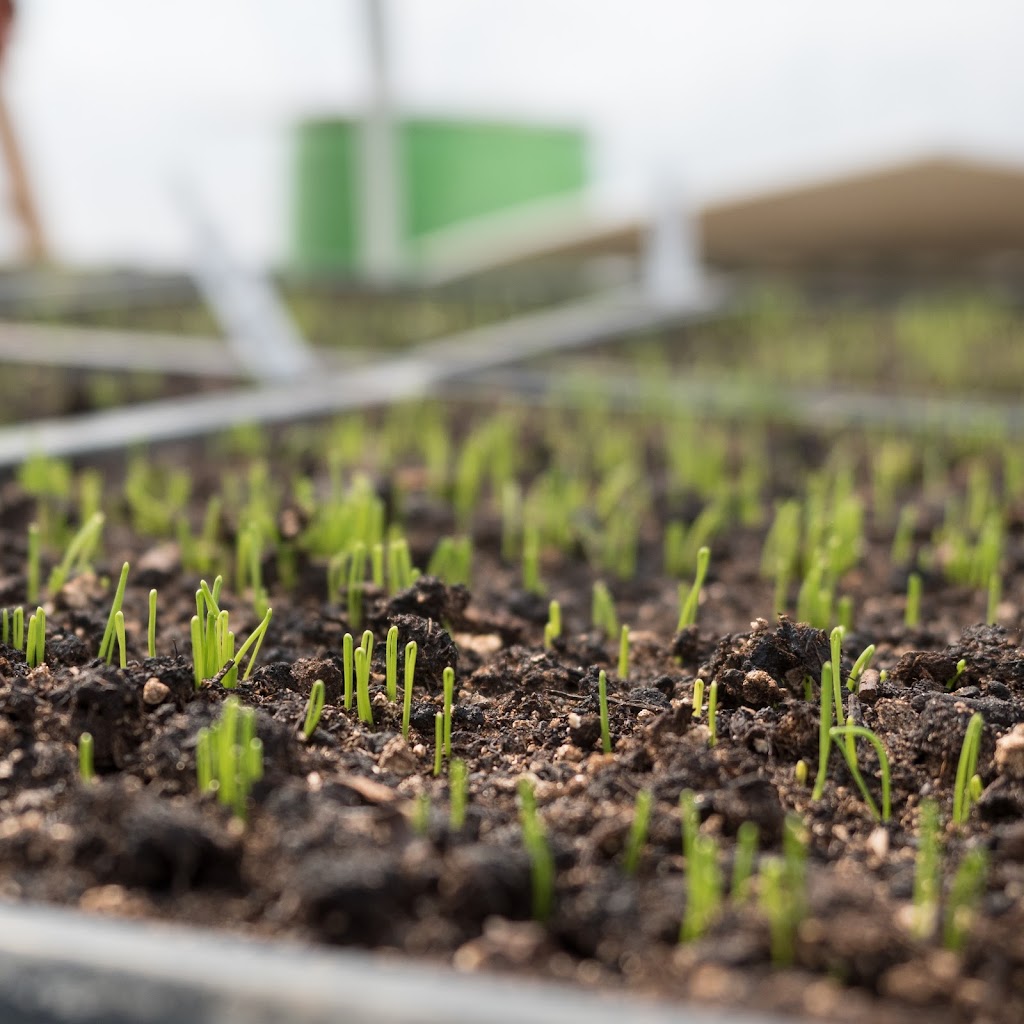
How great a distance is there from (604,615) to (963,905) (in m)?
0.72

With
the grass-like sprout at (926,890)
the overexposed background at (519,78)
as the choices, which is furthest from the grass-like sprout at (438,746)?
the overexposed background at (519,78)

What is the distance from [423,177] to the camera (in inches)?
313

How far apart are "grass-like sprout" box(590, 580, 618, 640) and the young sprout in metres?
0.40

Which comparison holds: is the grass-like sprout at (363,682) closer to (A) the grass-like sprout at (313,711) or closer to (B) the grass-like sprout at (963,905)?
(A) the grass-like sprout at (313,711)

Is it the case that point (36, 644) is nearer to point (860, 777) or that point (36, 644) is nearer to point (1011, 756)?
point (860, 777)

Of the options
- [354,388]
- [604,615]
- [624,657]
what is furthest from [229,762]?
[354,388]

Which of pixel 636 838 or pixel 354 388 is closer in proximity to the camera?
pixel 636 838

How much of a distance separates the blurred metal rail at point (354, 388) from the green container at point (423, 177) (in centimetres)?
379

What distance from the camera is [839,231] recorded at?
5.00 meters

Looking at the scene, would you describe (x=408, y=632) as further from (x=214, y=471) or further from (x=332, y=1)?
(x=332, y=1)

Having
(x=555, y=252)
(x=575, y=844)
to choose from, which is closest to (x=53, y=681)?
(x=575, y=844)

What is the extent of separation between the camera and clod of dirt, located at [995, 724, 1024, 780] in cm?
94

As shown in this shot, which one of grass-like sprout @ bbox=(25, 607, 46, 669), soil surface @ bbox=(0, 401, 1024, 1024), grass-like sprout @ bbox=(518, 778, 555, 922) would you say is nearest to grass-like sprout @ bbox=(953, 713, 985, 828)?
soil surface @ bbox=(0, 401, 1024, 1024)

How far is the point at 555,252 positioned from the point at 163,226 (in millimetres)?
8568
